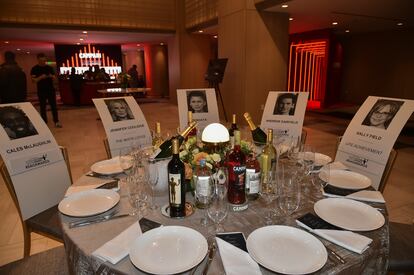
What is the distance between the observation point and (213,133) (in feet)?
5.25

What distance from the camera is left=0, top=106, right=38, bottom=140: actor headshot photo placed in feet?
5.94

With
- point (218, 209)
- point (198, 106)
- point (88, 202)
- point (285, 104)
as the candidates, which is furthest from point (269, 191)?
point (198, 106)

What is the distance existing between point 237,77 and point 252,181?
5657mm

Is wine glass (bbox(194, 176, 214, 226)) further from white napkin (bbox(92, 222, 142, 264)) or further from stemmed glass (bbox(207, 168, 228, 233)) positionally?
white napkin (bbox(92, 222, 142, 264))

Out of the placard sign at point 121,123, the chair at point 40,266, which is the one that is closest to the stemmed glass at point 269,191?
the chair at point 40,266

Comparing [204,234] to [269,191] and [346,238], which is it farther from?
[346,238]

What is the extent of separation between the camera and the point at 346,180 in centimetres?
165

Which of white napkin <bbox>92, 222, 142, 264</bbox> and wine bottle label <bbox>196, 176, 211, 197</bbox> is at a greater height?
wine bottle label <bbox>196, 176, 211, 197</bbox>

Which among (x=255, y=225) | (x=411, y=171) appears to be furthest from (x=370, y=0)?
(x=255, y=225)

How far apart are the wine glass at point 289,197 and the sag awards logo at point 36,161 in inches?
62.7

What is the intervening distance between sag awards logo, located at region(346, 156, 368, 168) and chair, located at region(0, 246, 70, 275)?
2.09 metres

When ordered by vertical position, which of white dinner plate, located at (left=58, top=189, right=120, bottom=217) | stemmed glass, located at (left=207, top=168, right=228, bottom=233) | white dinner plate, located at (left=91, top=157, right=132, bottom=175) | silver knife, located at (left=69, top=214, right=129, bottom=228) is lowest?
silver knife, located at (left=69, top=214, right=129, bottom=228)

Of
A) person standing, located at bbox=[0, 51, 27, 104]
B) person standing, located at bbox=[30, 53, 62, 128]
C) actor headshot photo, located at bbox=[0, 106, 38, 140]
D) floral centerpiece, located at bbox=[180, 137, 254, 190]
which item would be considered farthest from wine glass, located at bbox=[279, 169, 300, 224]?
person standing, located at bbox=[30, 53, 62, 128]

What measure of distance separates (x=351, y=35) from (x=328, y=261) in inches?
478
